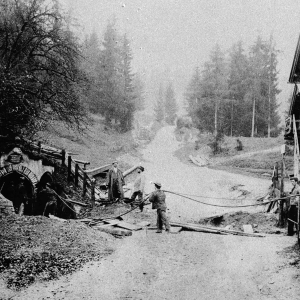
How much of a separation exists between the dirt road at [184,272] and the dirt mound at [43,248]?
0.39 m

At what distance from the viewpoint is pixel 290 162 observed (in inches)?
933

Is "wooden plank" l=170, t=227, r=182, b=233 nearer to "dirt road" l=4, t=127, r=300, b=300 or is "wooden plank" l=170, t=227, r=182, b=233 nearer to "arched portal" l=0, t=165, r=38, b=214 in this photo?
"dirt road" l=4, t=127, r=300, b=300

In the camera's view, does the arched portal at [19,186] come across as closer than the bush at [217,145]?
Yes

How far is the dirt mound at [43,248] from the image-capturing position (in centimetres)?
641

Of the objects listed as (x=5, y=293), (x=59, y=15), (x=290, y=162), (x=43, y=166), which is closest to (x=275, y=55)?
(x=290, y=162)

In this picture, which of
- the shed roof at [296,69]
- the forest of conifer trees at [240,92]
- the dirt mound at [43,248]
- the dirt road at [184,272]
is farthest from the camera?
the forest of conifer trees at [240,92]

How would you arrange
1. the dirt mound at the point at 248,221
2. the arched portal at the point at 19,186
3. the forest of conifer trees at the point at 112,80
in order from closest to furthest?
the dirt mound at the point at 248,221 → the arched portal at the point at 19,186 → the forest of conifer trees at the point at 112,80

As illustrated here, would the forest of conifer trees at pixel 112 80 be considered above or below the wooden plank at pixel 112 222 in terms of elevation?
above

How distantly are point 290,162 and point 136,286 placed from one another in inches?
832

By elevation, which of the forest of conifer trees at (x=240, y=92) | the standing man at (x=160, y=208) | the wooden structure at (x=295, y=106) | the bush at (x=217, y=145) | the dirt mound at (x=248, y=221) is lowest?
the dirt mound at (x=248, y=221)

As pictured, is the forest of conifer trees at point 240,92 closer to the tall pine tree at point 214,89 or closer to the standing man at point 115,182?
the tall pine tree at point 214,89

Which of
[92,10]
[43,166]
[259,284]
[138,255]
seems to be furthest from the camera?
[92,10]

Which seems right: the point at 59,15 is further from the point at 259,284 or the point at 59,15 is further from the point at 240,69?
the point at 240,69

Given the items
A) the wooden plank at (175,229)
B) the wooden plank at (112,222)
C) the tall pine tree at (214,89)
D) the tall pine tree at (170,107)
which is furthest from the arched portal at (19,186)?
the tall pine tree at (170,107)
